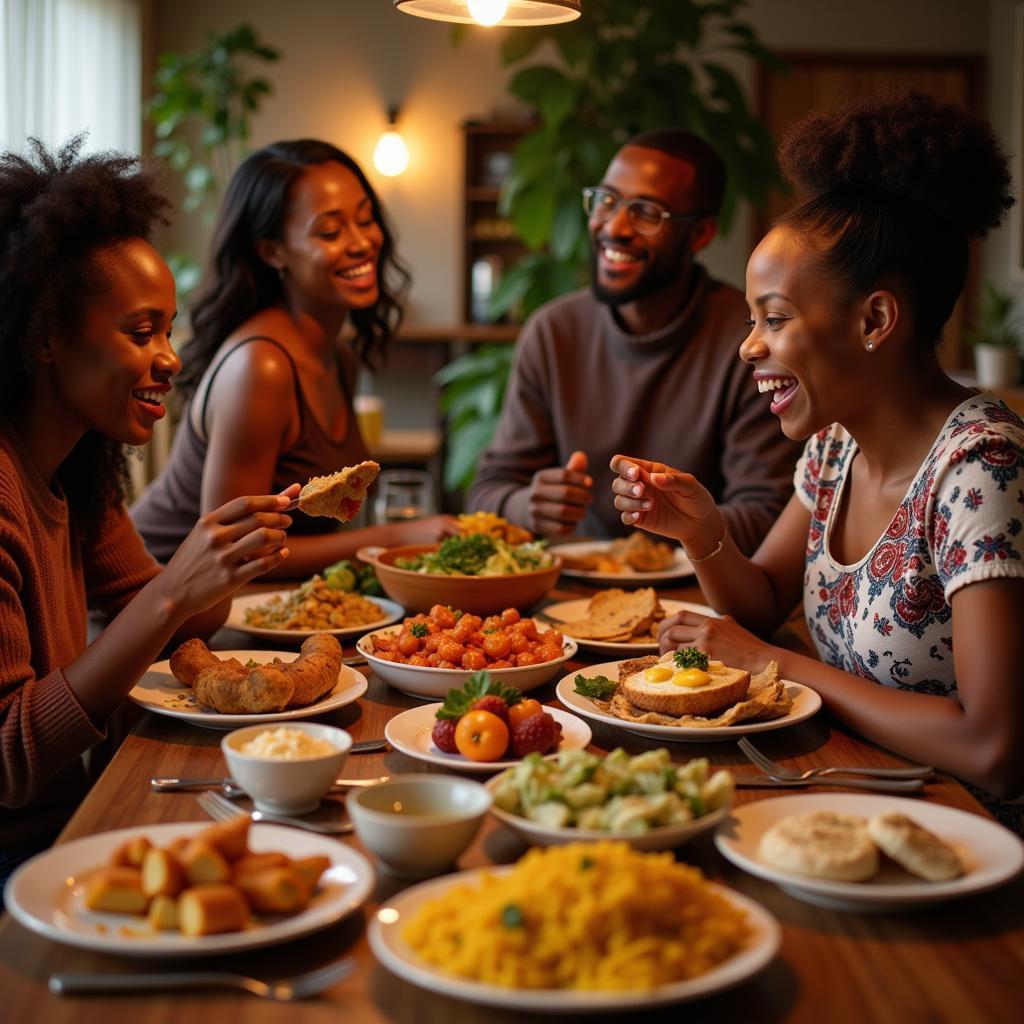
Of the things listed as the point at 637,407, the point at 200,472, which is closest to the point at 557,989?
the point at 200,472

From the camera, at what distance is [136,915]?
1.13 meters

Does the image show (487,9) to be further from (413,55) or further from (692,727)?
(413,55)

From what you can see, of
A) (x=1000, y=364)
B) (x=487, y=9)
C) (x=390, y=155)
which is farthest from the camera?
(x=390, y=155)

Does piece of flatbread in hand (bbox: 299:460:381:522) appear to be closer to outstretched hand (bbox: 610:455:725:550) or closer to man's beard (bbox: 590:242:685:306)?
outstretched hand (bbox: 610:455:725:550)

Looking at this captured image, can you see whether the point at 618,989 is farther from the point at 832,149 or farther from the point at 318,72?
the point at 318,72

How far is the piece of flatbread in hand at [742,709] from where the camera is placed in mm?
1659

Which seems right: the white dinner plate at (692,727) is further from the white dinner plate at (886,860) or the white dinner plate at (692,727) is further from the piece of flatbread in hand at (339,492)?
the piece of flatbread in hand at (339,492)

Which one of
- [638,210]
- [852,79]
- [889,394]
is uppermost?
[852,79]

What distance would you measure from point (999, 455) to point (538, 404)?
195 centimetres

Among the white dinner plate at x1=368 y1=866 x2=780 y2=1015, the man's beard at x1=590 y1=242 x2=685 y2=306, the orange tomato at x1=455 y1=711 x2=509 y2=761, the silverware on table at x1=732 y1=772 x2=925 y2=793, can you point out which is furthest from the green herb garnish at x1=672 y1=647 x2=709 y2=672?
the man's beard at x1=590 y1=242 x2=685 y2=306

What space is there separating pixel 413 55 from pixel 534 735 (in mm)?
7564

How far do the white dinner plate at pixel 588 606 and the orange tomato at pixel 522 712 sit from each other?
A: 0.53m

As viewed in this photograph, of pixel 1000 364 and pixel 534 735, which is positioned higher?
pixel 1000 364

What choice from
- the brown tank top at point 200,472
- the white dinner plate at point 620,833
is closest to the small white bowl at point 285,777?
the white dinner plate at point 620,833
